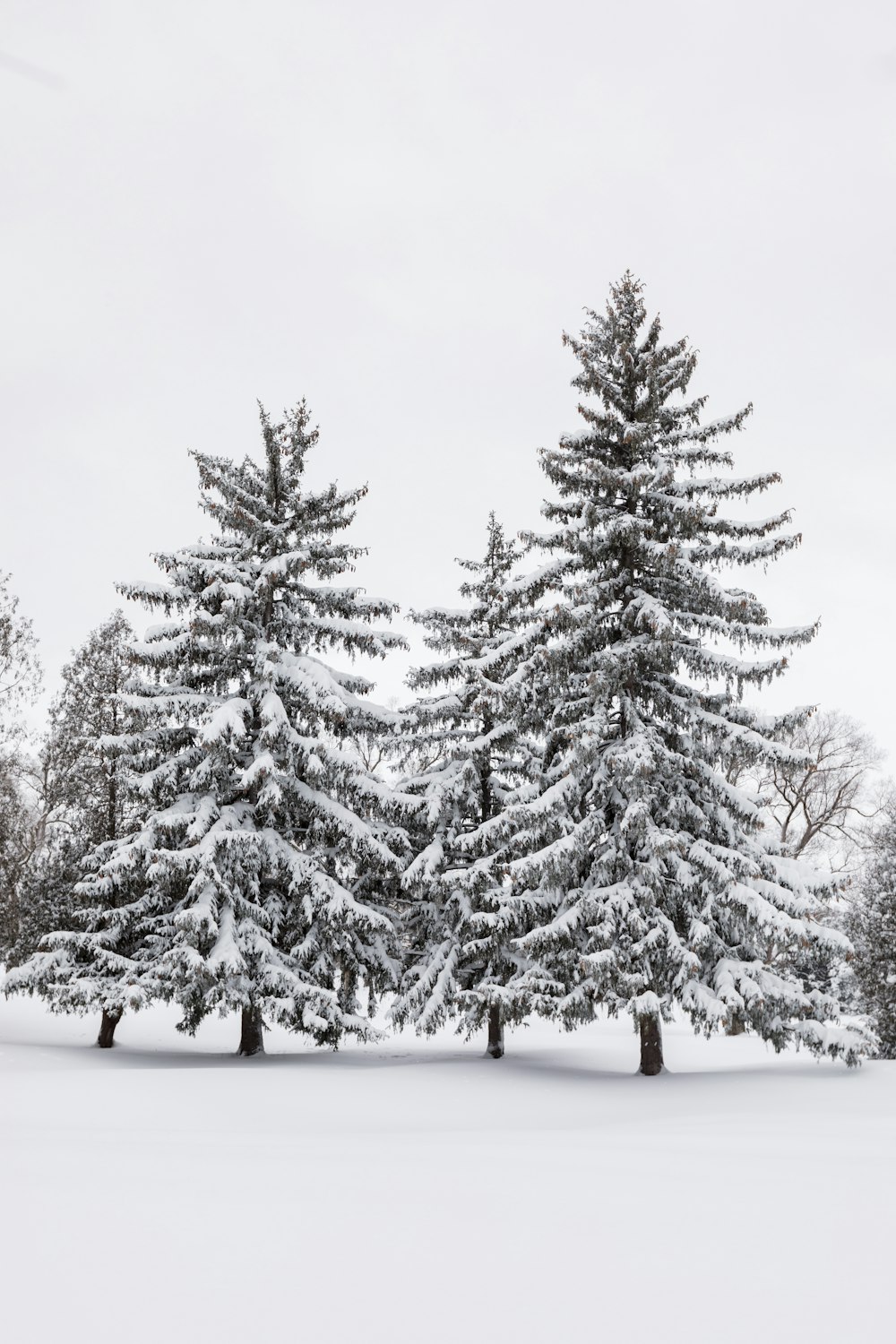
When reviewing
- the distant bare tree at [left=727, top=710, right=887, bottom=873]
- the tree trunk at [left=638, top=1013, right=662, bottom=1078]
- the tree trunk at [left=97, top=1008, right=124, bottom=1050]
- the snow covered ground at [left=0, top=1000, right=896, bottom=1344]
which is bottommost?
the tree trunk at [left=97, top=1008, right=124, bottom=1050]

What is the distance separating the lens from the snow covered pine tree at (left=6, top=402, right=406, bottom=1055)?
591 inches

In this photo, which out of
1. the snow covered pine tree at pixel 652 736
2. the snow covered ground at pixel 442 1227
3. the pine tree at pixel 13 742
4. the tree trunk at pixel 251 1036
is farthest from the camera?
the pine tree at pixel 13 742

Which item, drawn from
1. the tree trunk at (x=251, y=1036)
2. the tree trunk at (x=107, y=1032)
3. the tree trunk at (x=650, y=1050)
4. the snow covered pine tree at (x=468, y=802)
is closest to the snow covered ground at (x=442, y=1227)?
the tree trunk at (x=650, y=1050)

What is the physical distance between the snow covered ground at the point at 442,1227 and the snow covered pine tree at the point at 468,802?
619 cm

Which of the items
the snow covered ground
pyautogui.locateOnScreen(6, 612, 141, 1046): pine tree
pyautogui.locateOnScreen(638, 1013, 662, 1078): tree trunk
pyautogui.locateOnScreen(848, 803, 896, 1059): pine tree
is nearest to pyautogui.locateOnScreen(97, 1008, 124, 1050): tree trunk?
pyautogui.locateOnScreen(6, 612, 141, 1046): pine tree

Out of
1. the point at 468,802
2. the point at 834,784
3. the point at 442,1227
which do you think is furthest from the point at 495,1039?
the point at 834,784

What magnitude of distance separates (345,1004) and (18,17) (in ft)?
50.8

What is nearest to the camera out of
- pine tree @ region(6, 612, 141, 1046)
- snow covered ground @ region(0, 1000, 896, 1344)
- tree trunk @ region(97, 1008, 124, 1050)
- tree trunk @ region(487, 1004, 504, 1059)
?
snow covered ground @ region(0, 1000, 896, 1344)

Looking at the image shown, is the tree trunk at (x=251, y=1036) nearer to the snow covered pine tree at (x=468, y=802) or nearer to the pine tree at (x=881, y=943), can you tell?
the snow covered pine tree at (x=468, y=802)

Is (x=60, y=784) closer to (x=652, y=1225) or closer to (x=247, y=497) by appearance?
(x=247, y=497)

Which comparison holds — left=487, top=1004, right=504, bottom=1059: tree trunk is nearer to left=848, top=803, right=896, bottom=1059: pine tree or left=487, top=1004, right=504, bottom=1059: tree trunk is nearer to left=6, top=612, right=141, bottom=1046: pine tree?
left=6, top=612, right=141, bottom=1046: pine tree

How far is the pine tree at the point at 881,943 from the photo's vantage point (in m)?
19.2

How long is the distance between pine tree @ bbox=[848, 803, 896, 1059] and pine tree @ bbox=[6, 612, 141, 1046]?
15678mm

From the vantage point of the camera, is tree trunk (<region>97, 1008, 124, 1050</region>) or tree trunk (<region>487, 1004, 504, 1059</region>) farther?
tree trunk (<region>97, 1008, 124, 1050</region>)
